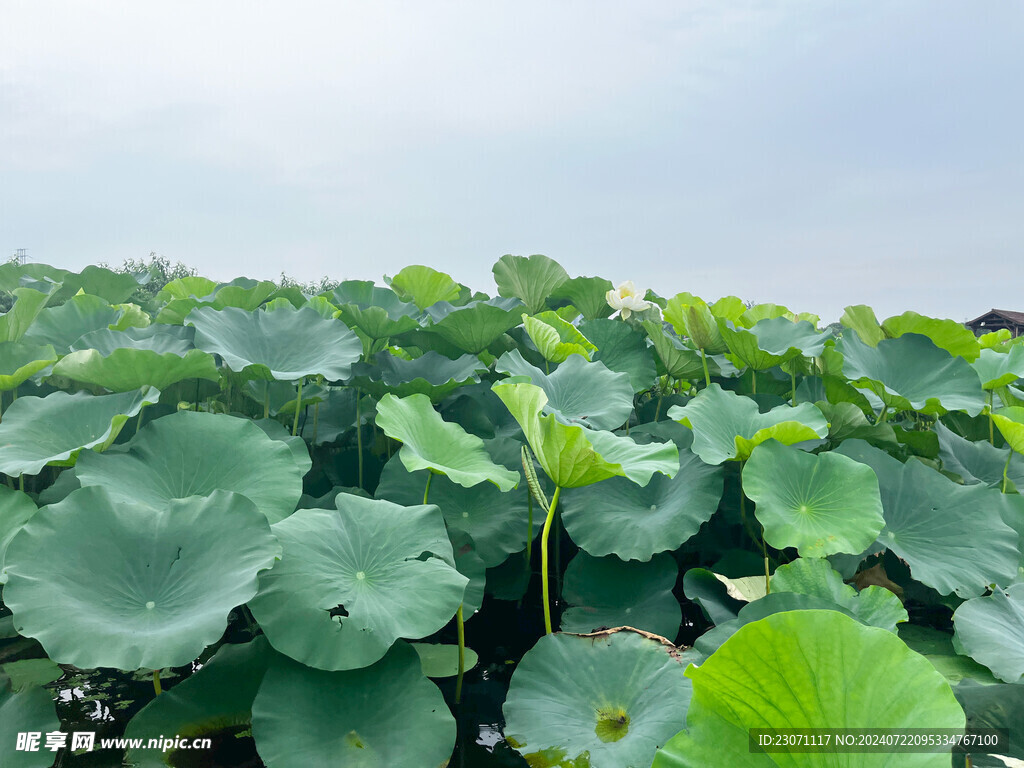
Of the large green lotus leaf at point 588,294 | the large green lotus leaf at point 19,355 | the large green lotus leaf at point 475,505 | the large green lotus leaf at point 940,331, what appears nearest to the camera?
the large green lotus leaf at point 475,505

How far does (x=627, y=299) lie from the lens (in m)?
2.22

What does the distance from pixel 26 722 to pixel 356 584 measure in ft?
2.04

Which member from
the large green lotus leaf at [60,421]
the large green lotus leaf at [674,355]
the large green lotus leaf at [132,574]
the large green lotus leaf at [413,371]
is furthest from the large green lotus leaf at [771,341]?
the large green lotus leaf at [60,421]

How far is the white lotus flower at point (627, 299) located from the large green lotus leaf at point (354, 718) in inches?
56.5

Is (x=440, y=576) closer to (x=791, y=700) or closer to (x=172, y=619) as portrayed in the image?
(x=172, y=619)

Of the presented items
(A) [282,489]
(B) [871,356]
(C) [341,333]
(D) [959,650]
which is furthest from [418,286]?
(D) [959,650]

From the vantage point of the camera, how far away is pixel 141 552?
1120mm

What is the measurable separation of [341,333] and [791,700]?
4.55ft

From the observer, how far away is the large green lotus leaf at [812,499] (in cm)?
127

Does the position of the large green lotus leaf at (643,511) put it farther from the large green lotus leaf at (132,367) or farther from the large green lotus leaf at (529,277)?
the large green lotus leaf at (529,277)

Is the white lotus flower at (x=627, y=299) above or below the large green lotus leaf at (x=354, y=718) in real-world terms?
above

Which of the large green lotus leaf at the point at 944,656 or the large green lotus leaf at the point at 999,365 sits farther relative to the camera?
the large green lotus leaf at the point at 999,365

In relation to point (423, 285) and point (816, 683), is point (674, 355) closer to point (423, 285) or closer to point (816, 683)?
point (423, 285)

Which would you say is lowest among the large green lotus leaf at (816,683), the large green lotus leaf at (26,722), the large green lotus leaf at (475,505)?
the large green lotus leaf at (26,722)
